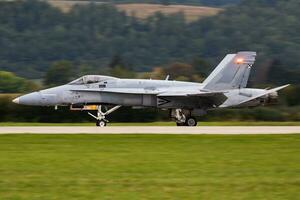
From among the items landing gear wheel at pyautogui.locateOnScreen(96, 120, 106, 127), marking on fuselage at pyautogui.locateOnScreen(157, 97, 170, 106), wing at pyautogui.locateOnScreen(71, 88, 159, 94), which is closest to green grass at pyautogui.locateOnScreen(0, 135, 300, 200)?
landing gear wheel at pyautogui.locateOnScreen(96, 120, 106, 127)

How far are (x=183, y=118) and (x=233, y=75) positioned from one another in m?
2.68

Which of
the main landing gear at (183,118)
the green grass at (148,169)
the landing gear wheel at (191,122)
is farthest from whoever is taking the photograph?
the main landing gear at (183,118)

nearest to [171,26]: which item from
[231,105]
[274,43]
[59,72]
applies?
[274,43]

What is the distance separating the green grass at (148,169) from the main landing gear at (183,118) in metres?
10.1

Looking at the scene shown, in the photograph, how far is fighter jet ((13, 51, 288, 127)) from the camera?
1207 inches

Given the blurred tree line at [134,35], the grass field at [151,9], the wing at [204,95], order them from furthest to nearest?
the grass field at [151,9]
the blurred tree line at [134,35]
the wing at [204,95]

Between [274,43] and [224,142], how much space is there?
101 metres

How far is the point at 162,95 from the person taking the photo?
30.9 m

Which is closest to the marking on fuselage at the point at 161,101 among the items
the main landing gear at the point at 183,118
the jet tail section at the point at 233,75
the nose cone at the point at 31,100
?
the main landing gear at the point at 183,118

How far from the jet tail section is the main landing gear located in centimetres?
133

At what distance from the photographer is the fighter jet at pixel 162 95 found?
1207 inches

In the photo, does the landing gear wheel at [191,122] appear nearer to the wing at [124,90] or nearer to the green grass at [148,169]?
the wing at [124,90]

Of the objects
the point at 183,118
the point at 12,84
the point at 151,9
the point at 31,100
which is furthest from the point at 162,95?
the point at 151,9

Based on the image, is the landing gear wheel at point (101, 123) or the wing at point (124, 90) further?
the wing at point (124, 90)
